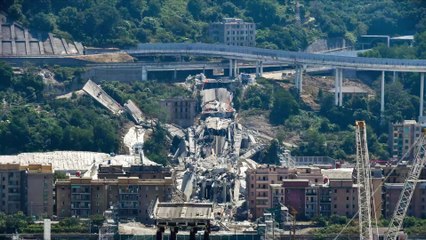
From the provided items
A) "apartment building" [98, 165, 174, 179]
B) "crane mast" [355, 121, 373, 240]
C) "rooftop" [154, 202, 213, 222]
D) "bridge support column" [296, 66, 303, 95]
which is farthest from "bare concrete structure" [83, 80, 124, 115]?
"rooftop" [154, 202, 213, 222]

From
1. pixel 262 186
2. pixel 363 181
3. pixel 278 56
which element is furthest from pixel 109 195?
pixel 278 56

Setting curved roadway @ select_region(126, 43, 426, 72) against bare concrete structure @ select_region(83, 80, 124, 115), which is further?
curved roadway @ select_region(126, 43, 426, 72)

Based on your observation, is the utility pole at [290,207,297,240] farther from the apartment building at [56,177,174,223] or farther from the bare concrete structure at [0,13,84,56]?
the bare concrete structure at [0,13,84,56]

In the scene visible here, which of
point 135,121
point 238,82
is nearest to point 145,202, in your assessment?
point 135,121

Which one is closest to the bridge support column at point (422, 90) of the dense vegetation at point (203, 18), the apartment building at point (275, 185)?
the dense vegetation at point (203, 18)

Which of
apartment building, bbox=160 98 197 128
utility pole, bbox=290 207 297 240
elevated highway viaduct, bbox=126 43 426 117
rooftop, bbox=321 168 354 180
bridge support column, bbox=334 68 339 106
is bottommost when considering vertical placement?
utility pole, bbox=290 207 297 240

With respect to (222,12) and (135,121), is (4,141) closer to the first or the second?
(135,121)

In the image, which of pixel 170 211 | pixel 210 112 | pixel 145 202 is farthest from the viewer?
pixel 210 112

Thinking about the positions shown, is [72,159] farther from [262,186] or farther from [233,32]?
[233,32]
